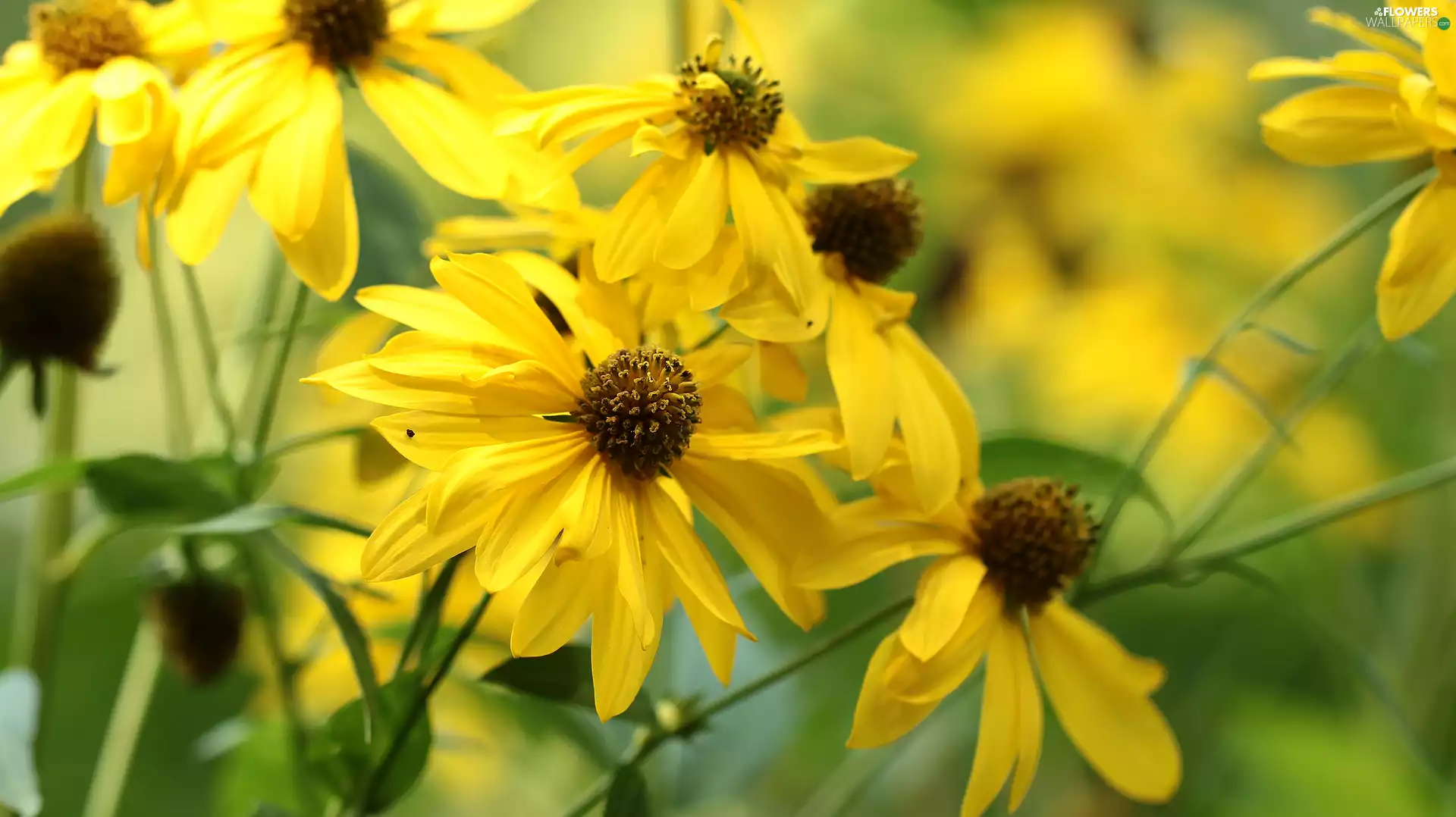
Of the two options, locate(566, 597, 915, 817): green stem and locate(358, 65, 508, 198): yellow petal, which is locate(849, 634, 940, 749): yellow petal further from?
locate(358, 65, 508, 198): yellow petal

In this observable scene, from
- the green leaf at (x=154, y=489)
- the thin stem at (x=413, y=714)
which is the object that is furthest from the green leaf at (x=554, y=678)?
the green leaf at (x=154, y=489)

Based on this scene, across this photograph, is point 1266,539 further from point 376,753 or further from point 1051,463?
point 376,753

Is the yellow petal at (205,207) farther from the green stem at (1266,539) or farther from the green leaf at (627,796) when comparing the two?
the green stem at (1266,539)

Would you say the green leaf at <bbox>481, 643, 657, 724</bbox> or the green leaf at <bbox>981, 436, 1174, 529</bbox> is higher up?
the green leaf at <bbox>981, 436, 1174, 529</bbox>

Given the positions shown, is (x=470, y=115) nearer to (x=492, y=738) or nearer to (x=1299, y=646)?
(x=492, y=738)

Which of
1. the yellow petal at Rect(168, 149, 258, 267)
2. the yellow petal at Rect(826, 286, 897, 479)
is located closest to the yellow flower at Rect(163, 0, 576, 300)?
the yellow petal at Rect(168, 149, 258, 267)

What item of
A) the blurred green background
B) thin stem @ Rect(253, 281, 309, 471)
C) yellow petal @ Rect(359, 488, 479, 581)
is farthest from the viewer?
the blurred green background

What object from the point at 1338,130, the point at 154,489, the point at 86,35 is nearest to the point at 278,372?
the point at 154,489
